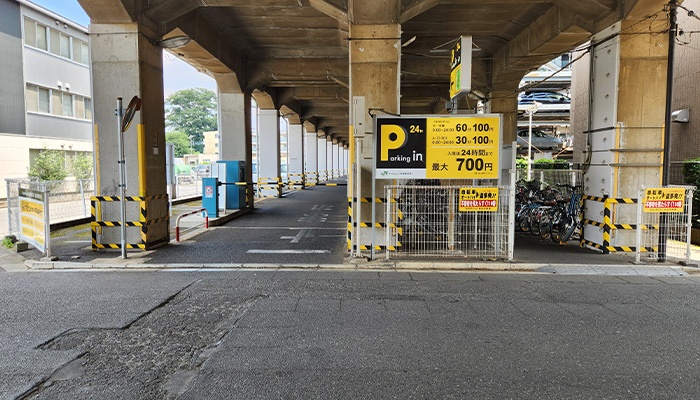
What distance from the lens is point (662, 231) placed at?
855 centimetres

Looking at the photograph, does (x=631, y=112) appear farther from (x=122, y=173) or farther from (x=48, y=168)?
(x=48, y=168)

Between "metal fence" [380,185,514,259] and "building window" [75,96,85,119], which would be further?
"building window" [75,96,85,119]

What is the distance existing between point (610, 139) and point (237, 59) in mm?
13188

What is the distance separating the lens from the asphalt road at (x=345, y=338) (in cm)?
364

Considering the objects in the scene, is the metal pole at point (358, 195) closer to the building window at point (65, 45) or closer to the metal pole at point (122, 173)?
the metal pole at point (122, 173)

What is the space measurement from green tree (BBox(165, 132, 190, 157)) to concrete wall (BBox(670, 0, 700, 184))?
2566 inches

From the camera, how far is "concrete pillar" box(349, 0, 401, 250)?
934 centimetres

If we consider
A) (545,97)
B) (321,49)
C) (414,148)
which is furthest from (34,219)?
(545,97)

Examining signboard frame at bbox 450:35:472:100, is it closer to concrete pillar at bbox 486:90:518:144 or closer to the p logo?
the p logo

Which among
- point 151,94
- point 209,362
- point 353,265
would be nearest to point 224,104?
point 151,94

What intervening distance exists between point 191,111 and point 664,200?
7692 centimetres

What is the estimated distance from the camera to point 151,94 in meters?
9.73

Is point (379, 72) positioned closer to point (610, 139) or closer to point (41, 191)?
point (610, 139)

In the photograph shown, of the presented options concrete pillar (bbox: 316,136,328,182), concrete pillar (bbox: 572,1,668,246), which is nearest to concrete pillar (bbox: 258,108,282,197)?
concrete pillar (bbox: 572,1,668,246)
